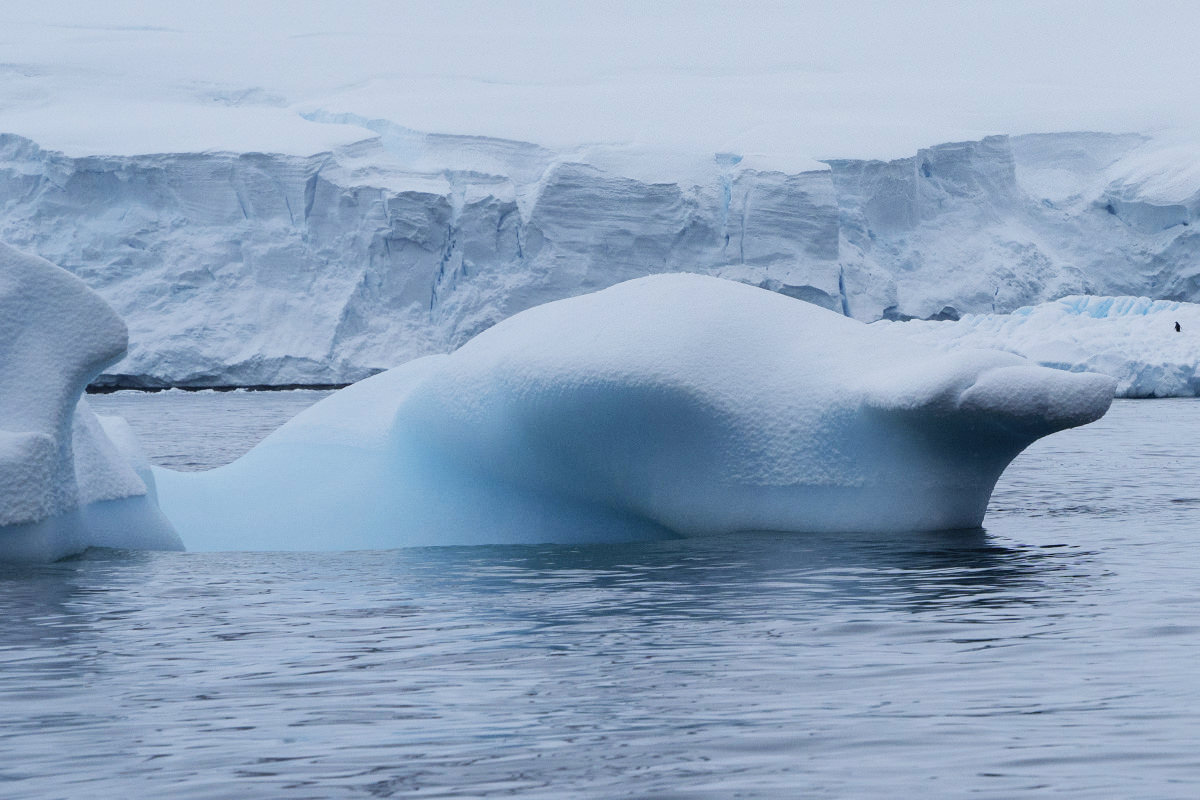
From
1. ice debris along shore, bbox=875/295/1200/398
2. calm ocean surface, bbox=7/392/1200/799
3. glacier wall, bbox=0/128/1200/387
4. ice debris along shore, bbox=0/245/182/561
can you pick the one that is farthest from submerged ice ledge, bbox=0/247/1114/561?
glacier wall, bbox=0/128/1200/387

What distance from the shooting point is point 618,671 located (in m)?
4.20

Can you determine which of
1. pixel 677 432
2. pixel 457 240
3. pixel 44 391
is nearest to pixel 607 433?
pixel 677 432

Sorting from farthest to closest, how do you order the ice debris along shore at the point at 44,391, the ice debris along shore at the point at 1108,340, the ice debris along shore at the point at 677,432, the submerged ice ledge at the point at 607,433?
1. the ice debris along shore at the point at 1108,340
2. the ice debris along shore at the point at 677,432
3. the submerged ice ledge at the point at 607,433
4. the ice debris along shore at the point at 44,391

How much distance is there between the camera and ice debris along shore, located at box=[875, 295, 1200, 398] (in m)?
21.3

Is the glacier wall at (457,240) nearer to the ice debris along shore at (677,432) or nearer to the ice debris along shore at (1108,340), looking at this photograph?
the ice debris along shore at (1108,340)

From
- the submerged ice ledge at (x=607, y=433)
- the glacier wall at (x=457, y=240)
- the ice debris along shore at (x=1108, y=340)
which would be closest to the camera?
the submerged ice ledge at (x=607, y=433)

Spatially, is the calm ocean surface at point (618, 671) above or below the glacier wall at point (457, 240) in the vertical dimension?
below

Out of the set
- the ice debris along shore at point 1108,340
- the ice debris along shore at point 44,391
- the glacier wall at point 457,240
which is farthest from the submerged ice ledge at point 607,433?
the glacier wall at point 457,240

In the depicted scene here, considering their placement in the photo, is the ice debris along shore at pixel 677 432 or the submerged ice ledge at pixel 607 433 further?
the ice debris along shore at pixel 677 432

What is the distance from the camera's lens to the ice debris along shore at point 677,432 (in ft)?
23.2

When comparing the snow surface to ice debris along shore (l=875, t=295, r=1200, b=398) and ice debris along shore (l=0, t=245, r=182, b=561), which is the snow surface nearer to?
ice debris along shore (l=875, t=295, r=1200, b=398)

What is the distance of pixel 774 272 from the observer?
26984 mm

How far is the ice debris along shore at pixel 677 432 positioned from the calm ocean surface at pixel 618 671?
0.27m

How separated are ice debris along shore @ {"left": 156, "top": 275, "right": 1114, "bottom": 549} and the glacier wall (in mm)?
17424
